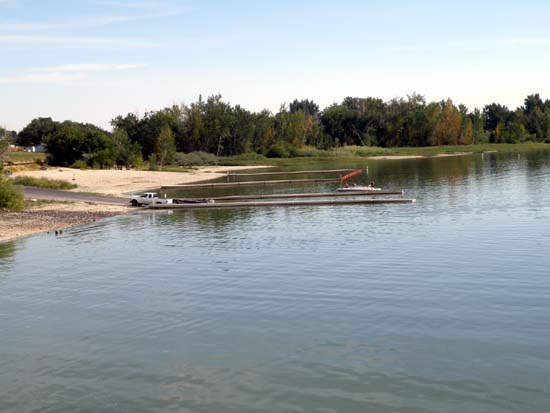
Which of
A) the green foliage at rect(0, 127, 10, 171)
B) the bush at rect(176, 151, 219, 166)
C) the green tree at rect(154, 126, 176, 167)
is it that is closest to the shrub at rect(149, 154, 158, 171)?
the green tree at rect(154, 126, 176, 167)

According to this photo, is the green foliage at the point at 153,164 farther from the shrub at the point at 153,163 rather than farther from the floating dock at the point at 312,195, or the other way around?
the floating dock at the point at 312,195

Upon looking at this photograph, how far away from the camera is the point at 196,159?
15938 cm

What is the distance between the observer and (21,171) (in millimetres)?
105062

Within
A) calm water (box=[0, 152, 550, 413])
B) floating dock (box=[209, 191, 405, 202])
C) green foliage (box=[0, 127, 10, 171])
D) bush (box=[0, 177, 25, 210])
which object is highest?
green foliage (box=[0, 127, 10, 171])

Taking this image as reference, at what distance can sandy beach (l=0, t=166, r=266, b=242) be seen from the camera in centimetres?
5397

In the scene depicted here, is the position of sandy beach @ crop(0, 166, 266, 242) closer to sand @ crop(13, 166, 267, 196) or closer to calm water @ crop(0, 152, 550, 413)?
sand @ crop(13, 166, 267, 196)

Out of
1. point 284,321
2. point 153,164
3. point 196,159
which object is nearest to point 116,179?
point 153,164

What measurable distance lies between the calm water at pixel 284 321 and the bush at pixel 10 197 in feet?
55.3

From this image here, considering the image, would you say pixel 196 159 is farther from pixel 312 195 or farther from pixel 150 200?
pixel 150 200

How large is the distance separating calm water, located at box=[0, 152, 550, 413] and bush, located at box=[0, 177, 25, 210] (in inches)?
664

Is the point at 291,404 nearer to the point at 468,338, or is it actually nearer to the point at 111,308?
the point at 468,338

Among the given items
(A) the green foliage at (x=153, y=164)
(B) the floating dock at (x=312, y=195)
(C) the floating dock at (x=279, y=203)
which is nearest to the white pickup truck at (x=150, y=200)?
(C) the floating dock at (x=279, y=203)

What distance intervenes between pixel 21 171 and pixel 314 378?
9657 cm

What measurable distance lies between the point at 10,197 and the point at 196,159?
322 feet
